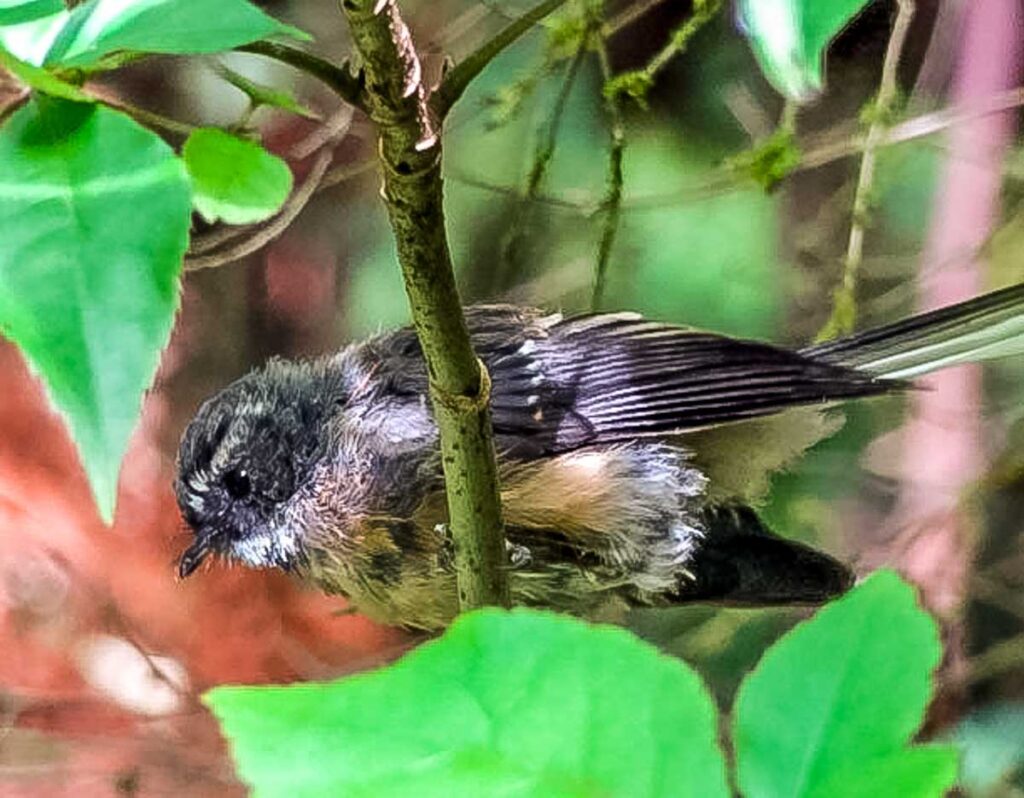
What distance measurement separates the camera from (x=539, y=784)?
432mm

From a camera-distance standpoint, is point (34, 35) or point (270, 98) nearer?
point (34, 35)

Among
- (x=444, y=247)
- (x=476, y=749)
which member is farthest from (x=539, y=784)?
(x=444, y=247)

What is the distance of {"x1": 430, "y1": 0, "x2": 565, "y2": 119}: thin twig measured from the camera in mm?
693

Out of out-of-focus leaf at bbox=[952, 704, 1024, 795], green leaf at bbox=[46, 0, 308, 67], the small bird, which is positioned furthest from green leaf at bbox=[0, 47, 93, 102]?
out-of-focus leaf at bbox=[952, 704, 1024, 795]

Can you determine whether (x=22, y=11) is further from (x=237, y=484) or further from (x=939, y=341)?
(x=237, y=484)

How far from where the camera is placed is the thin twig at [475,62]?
0.69 m

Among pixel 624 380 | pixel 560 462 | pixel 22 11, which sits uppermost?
pixel 22 11

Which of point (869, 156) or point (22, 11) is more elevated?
point (869, 156)

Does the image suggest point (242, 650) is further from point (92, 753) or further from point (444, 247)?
point (444, 247)

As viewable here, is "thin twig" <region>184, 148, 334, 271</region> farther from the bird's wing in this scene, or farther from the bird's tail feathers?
the bird's tail feathers

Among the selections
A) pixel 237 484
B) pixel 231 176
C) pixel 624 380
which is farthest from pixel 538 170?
pixel 231 176

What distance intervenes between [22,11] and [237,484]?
4.02ft

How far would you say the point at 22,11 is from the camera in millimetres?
599

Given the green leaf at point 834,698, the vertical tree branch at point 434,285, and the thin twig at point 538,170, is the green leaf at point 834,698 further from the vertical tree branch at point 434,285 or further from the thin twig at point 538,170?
the thin twig at point 538,170
